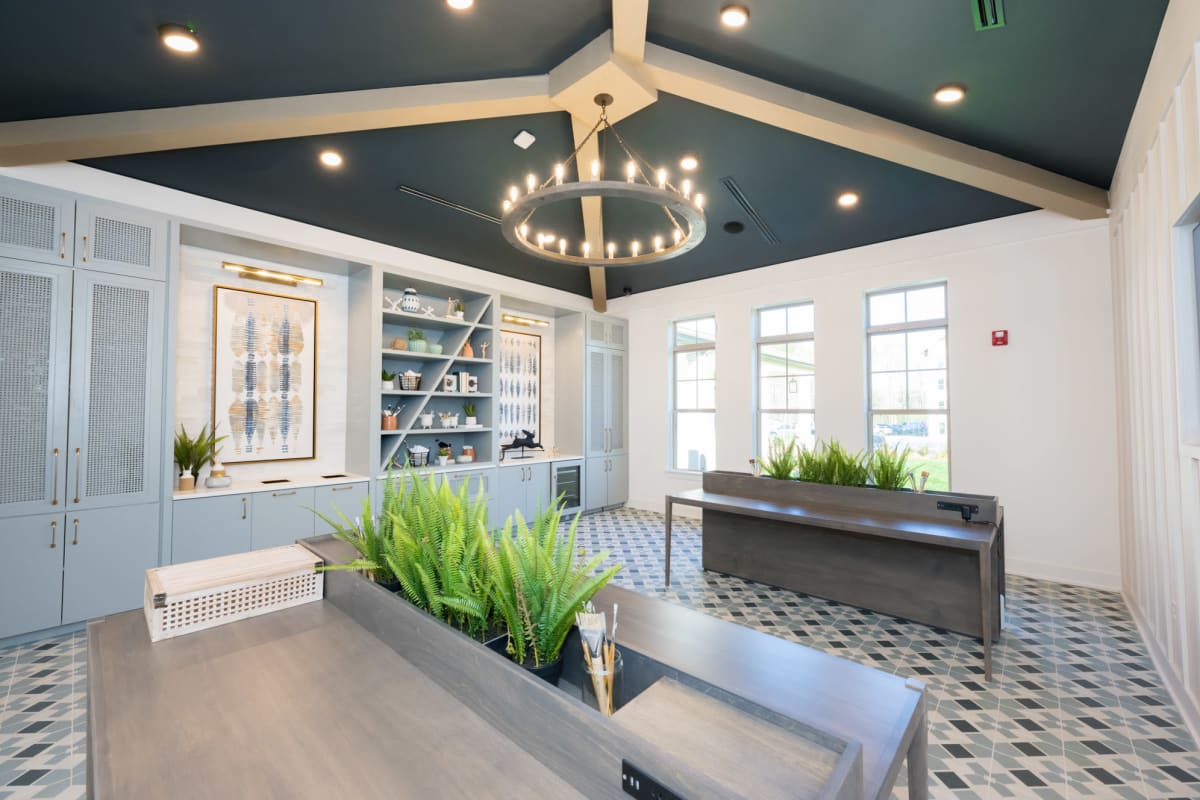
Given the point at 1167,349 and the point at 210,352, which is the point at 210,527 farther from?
the point at 1167,349

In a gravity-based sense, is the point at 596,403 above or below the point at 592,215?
below

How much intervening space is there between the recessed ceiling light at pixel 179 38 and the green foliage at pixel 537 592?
10.3 feet

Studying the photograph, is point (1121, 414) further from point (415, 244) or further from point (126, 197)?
point (126, 197)

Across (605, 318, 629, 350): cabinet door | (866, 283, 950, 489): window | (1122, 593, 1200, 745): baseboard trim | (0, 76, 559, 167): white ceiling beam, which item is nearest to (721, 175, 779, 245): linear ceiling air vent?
(866, 283, 950, 489): window

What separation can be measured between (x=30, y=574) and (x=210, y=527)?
2.88 ft

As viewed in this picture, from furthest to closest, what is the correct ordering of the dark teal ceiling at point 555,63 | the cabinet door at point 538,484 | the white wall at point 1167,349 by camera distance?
the cabinet door at point 538,484 → the dark teal ceiling at point 555,63 → the white wall at point 1167,349

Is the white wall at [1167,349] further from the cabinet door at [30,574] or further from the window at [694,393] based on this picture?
the cabinet door at [30,574]

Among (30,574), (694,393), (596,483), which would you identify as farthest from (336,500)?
(694,393)

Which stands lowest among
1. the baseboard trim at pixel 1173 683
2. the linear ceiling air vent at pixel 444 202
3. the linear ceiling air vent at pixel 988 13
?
the baseboard trim at pixel 1173 683

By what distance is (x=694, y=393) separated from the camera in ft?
22.2

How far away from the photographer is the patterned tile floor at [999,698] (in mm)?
1967

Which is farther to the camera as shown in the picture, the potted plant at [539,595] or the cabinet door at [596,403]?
the cabinet door at [596,403]

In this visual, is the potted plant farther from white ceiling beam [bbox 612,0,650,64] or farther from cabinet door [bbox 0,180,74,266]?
cabinet door [bbox 0,180,74,266]

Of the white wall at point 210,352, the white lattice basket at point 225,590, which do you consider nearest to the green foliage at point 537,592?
the white lattice basket at point 225,590
